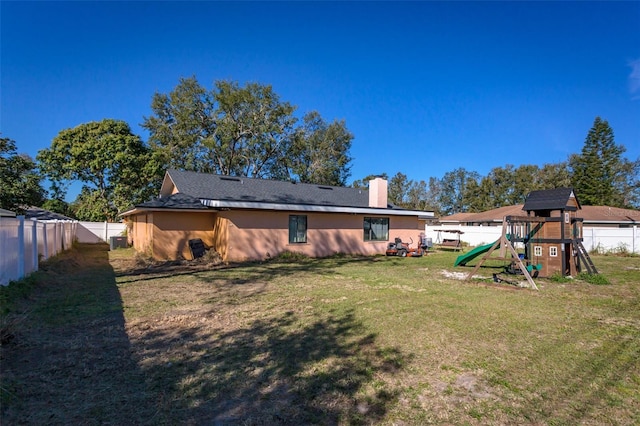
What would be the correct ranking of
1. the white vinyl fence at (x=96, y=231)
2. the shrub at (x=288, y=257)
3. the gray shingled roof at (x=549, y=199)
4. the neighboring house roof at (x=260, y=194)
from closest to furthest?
the gray shingled roof at (x=549, y=199) < the shrub at (x=288, y=257) < the neighboring house roof at (x=260, y=194) < the white vinyl fence at (x=96, y=231)

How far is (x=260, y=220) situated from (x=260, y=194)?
125 inches

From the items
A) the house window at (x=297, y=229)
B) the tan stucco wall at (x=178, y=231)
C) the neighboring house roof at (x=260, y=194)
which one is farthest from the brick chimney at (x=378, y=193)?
the tan stucco wall at (x=178, y=231)

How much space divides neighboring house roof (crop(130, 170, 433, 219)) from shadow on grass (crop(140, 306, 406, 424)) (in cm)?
955

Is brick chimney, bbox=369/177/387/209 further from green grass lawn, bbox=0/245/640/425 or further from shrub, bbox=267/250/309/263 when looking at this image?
green grass lawn, bbox=0/245/640/425

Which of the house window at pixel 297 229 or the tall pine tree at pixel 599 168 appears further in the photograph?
the tall pine tree at pixel 599 168

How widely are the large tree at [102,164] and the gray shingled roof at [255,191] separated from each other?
11162 mm

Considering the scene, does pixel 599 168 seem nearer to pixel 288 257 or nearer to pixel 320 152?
pixel 320 152

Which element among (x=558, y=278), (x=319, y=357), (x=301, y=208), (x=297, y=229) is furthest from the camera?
(x=297, y=229)

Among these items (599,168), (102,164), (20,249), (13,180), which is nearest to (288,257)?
(20,249)

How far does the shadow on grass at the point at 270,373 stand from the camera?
3.01m

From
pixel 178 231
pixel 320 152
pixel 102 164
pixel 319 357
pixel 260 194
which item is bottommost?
pixel 319 357

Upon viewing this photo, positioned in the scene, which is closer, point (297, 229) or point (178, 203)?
point (178, 203)

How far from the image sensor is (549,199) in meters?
10.9

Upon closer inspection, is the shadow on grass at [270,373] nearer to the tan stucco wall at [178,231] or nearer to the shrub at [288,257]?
the shrub at [288,257]
